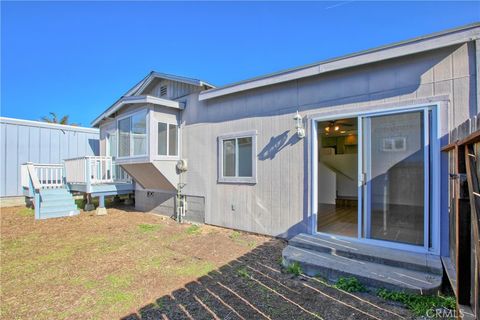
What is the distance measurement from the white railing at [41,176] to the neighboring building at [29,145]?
118 centimetres

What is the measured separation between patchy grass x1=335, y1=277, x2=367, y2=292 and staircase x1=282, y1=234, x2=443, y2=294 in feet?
0.18

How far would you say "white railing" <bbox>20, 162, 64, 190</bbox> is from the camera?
29.4 ft

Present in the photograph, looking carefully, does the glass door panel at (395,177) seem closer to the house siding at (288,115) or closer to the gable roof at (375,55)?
the house siding at (288,115)

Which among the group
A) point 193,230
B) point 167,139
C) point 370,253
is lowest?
point 193,230

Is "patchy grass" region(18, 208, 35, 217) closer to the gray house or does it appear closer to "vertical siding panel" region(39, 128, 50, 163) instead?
"vertical siding panel" region(39, 128, 50, 163)

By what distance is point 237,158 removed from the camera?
6.19m

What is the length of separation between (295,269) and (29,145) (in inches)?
529

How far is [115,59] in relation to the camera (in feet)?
43.3

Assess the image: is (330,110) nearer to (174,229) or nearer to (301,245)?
(301,245)

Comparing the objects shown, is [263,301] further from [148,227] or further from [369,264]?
[148,227]

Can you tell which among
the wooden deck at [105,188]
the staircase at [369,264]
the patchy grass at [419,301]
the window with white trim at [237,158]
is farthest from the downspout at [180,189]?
the patchy grass at [419,301]

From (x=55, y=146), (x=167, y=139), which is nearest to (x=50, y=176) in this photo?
(x=55, y=146)

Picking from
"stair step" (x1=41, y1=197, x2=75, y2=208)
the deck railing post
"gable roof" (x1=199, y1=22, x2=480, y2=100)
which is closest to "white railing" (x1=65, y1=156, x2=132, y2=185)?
the deck railing post

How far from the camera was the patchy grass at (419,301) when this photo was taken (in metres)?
2.65
